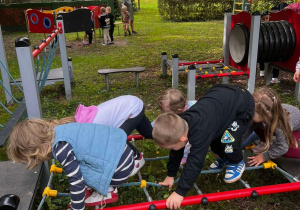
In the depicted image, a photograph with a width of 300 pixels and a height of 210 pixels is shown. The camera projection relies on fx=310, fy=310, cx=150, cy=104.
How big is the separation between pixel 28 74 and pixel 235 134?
1693mm

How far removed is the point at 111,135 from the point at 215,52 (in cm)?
689

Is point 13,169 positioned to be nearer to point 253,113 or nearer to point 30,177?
point 30,177

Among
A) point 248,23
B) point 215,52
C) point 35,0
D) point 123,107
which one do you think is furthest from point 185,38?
point 35,0

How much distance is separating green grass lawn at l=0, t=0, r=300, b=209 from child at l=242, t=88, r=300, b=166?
0.43m

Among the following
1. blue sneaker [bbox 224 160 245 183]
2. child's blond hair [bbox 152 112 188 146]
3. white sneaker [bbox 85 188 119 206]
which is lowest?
white sneaker [bbox 85 188 119 206]

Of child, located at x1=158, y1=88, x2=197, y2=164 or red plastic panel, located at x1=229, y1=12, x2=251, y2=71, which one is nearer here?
child, located at x1=158, y1=88, x2=197, y2=164

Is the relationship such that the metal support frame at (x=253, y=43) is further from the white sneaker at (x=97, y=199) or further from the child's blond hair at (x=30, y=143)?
the child's blond hair at (x=30, y=143)

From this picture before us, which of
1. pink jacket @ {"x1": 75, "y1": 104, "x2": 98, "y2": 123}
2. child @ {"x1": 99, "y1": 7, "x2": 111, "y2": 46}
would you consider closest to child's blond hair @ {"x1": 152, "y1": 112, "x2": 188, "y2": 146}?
pink jacket @ {"x1": 75, "y1": 104, "x2": 98, "y2": 123}

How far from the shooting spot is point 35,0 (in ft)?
64.3

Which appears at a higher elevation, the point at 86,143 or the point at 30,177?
the point at 86,143

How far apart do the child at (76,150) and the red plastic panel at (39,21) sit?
8333mm

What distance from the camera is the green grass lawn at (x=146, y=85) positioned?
282 cm

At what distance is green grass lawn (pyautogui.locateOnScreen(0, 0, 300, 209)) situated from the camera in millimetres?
2816

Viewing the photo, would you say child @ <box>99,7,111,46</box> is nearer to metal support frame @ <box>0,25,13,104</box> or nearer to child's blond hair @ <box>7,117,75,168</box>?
metal support frame @ <box>0,25,13,104</box>
